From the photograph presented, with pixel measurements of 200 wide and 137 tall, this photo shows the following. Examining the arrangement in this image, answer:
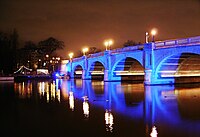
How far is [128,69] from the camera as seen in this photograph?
A: 5825 centimetres

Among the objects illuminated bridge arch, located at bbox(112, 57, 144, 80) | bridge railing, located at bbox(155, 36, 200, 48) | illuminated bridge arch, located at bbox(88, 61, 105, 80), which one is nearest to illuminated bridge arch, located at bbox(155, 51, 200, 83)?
bridge railing, located at bbox(155, 36, 200, 48)

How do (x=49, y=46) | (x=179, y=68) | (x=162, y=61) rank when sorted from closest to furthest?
(x=162, y=61) < (x=179, y=68) < (x=49, y=46)

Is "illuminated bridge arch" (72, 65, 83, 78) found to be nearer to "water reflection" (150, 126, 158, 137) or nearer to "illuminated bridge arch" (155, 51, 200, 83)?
"illuminated bridge arch" (155, 51, 200, 83)

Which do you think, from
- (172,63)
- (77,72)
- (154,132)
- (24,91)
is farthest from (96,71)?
(154,132)

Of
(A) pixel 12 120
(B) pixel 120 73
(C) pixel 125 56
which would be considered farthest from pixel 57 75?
(A) pixel 12 120

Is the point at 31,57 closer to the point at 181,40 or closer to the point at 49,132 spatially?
the point at 181,40

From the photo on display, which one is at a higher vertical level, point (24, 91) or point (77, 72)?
point (77, 72)

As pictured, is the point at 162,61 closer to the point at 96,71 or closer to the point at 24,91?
the point at 24,91

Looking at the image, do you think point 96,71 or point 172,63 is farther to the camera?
point 96,71

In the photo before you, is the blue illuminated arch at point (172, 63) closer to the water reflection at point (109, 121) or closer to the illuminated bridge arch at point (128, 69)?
the illuminated bridge arch at point (128, 69)

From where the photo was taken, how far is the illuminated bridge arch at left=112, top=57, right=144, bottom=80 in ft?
176

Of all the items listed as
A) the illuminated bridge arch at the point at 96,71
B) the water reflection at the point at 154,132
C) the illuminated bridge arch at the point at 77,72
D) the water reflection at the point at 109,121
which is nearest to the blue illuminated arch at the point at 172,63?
the water reflection at the point at 109,121

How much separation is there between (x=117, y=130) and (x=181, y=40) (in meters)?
24.4

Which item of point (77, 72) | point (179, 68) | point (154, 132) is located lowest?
point (154, 132)
